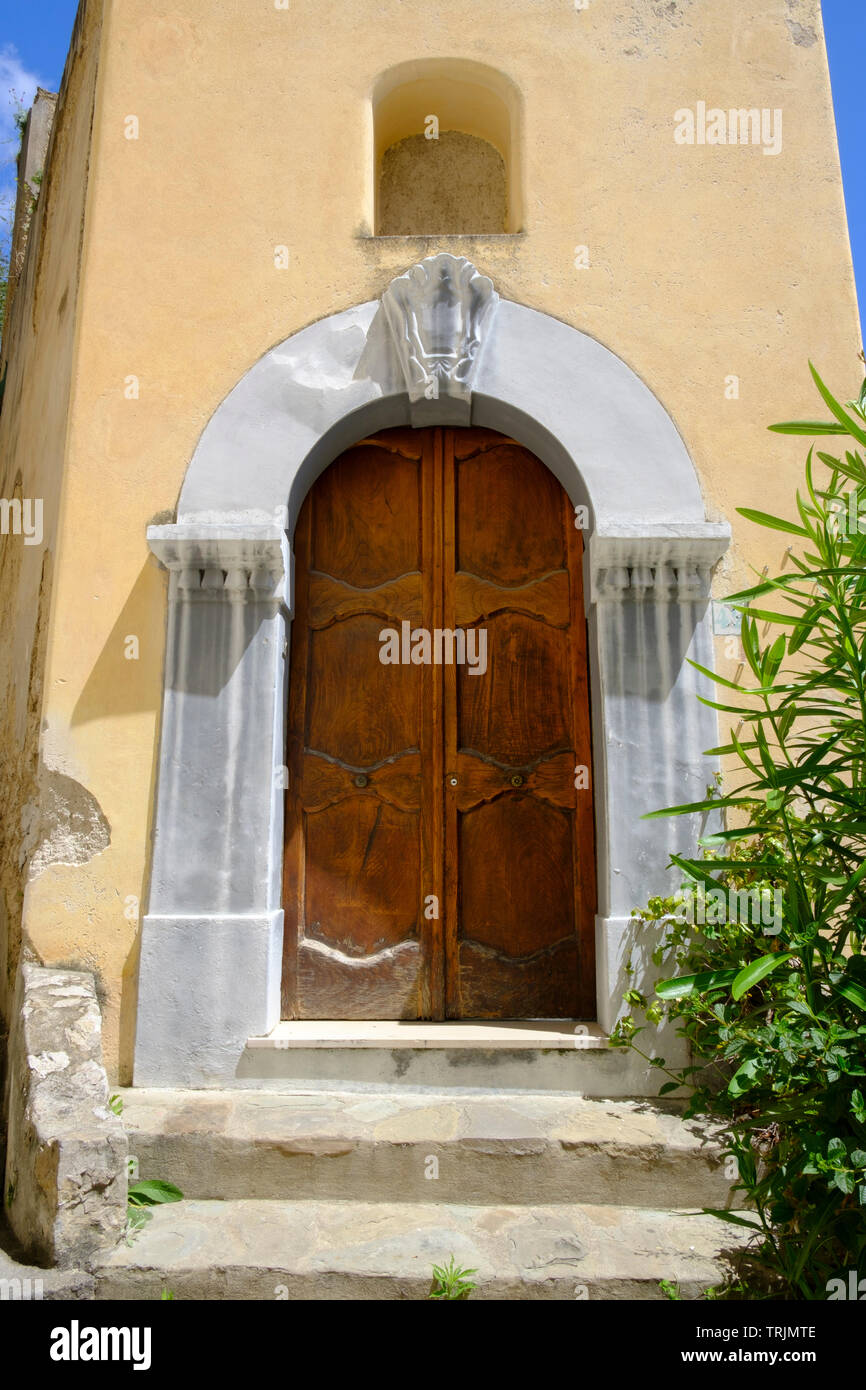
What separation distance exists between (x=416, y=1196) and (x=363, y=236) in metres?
3.49

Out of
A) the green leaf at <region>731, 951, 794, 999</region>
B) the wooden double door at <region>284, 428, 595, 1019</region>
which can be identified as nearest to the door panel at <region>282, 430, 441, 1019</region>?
the wooden double door at <region>284, 428, 595, 1019</region>

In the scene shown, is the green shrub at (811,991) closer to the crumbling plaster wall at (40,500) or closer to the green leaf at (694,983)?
the green leaf at (694,983)

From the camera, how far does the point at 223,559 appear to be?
374 centimetres

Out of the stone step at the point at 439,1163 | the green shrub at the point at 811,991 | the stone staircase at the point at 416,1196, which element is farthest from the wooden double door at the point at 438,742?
the green shrub at the point at 811,991

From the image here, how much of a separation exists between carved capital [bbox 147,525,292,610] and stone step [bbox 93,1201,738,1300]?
2026 millimetres

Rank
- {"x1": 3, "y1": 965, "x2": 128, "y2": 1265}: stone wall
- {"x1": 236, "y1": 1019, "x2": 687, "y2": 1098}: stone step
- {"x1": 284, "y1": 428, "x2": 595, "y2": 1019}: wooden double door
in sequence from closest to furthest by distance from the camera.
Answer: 1. {"x1": 3, "y1": 965, "x2": 128, "y2": 1265}: stone wall
2. {"x1": 236, "y1": 1019, "x2": 687, "y2": 1098}: stone step
3. {"x1": 284, "y1": 428, "x2": 595, "y2": 1019}: wooden double door

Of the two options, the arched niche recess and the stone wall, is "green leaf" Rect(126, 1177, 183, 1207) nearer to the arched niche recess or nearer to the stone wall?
the stone wall

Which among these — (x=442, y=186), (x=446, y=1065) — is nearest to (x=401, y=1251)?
(x=446, y=1065)

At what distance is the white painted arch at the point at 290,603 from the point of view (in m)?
3.50

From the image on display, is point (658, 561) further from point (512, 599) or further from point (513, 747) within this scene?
point (513, 747)

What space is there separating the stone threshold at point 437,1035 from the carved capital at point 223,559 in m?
1.55

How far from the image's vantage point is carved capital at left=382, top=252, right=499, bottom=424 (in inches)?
153

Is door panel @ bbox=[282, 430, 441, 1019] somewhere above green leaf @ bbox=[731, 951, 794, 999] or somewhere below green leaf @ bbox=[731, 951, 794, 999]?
above
